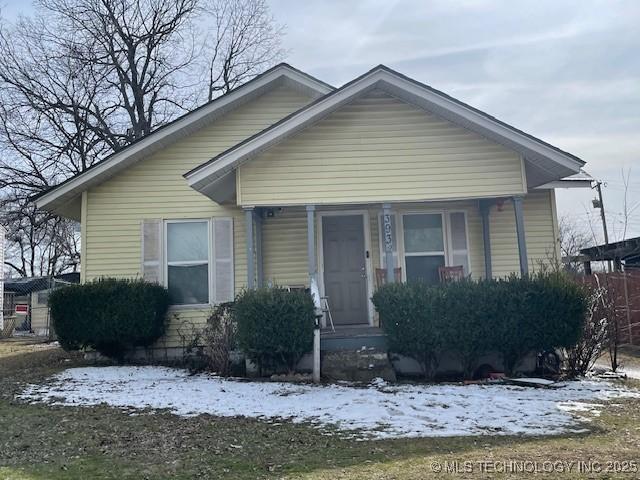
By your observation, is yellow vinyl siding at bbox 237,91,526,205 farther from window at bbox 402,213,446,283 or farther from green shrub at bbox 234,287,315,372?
window at bbox 402,213,446,283

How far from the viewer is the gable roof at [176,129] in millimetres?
10438

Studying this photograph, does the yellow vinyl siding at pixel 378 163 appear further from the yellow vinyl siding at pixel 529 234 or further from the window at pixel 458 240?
the yellow vinyl siding at pixel 529 234

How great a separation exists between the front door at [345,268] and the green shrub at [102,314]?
345 cm

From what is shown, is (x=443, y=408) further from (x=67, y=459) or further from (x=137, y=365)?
(x=137, y=365)

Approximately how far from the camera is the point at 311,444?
4.93 metres

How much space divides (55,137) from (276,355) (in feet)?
56.2

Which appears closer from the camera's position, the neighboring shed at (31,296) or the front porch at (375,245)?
the front porch at (375,245)

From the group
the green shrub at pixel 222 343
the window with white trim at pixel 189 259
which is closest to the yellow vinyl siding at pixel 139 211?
the window with white trim at pixel 189 259

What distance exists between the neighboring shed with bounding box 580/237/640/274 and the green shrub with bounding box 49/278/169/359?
51.1ft

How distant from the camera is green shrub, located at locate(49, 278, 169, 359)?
953cm

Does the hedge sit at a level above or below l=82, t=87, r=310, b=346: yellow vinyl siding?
below

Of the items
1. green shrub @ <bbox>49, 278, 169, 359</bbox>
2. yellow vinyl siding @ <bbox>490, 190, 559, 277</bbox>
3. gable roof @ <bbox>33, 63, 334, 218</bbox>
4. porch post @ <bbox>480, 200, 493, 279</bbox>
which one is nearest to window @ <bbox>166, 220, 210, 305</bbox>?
green shrub @ <bbox>49, 278, 169, 359</bbox>

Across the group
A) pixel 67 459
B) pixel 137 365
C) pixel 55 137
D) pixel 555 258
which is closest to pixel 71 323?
pixel 137 365

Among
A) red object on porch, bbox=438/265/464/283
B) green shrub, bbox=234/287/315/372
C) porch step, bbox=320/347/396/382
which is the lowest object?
porch step, bbox=320/347/396/382
